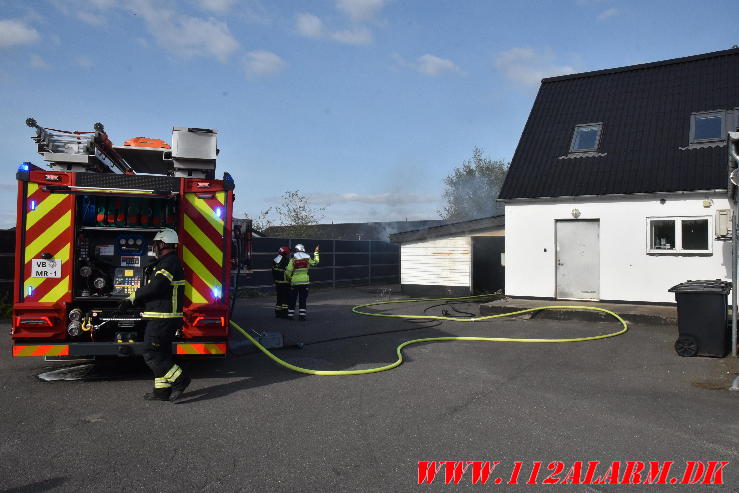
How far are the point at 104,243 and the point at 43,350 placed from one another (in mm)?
1360

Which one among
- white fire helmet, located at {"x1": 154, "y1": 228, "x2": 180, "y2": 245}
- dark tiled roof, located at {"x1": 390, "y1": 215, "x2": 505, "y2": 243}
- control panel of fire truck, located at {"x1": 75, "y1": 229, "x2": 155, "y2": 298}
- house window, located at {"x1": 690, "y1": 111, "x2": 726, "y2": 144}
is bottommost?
control panel of fire truck, located at {"x1": 75, "y1": 229, "x2": 155, "y2": 298}

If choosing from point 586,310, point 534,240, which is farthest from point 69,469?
point 534,240

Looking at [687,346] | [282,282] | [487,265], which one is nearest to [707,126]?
[687,346]

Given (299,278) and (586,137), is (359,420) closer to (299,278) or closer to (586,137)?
(299,278)

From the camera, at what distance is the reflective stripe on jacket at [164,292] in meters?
5.65

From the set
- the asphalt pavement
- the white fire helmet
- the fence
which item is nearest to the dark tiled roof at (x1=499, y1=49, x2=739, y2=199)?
the asphalt pavement

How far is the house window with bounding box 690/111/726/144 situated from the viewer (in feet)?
42.5

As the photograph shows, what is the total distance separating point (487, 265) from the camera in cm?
1909

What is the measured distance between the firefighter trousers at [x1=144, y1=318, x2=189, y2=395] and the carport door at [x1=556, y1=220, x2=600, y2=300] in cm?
1054

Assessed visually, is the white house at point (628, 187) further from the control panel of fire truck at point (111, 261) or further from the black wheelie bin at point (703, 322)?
the control panel of fire truck at point (111, 261)

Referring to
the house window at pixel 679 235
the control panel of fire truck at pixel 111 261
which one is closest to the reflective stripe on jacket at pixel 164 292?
the control panel of fire truck at pixel 111 261

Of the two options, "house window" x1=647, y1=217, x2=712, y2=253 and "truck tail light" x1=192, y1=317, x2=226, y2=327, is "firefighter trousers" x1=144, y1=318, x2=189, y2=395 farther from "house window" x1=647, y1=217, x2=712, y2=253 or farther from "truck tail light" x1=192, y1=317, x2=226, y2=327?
"house window" x1=647, y1=217, x2=712, y2=253

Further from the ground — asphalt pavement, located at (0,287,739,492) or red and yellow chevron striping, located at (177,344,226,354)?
red and yellow chevron striping, located at (177,344,226,354)

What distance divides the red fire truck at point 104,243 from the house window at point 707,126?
1167 centimetres
